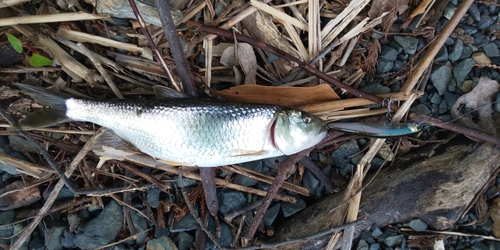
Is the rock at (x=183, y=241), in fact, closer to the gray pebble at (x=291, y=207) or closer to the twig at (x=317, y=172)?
the gray pebble at (x=291, y=207)

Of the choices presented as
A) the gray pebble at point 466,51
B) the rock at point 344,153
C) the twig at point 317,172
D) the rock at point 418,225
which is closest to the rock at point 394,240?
the rock at point 418,225

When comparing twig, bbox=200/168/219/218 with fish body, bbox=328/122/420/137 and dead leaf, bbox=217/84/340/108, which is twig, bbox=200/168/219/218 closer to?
dead leaf, bbox=217/84/340/108

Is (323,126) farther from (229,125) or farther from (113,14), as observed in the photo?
(113,14)

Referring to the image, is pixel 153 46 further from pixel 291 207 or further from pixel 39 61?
pixel 291 207

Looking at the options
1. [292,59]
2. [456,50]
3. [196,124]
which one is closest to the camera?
[196,124]

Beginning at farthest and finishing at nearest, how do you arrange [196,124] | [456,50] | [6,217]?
[6,217] < [456,50] < [196,124]

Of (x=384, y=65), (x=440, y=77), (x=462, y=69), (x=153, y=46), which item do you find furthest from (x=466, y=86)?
(x=153, y=46)

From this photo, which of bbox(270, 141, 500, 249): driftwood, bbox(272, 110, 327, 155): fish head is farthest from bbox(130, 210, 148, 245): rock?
bbox(272, 110, 327, 155): fish head
